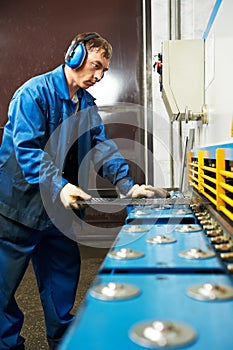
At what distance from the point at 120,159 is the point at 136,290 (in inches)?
49.5

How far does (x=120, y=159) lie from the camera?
5.62ft

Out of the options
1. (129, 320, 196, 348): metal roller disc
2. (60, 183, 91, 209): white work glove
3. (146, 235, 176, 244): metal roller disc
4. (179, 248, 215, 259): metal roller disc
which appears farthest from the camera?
(60, 183, 91, 209): white work glove

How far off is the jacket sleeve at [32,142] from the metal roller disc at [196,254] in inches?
25.8

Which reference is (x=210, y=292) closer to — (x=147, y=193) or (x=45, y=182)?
Answer: (x=45, y=182)

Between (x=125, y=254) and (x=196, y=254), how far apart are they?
11 centimetres

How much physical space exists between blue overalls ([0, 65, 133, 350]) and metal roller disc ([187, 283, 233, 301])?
782 mm

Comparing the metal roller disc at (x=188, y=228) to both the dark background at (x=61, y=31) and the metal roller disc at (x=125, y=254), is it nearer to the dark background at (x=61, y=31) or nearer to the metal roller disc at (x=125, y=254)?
the metal roller disc at (x=125, y=254)

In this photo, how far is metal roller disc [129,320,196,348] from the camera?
1.18ft

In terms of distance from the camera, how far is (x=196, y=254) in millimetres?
602

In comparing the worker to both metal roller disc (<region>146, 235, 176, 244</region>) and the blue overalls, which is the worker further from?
metal roller disc (<region>146, 235, 176, 244</region>)

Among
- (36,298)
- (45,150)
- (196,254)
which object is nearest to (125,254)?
(196,254)

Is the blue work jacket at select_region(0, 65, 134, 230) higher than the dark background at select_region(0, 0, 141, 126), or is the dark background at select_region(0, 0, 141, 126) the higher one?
the dark background at select_region(0, 0, 141, 126)

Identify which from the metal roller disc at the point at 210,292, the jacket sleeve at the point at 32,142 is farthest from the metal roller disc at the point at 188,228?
the jacket sleeve at the point at 32,142

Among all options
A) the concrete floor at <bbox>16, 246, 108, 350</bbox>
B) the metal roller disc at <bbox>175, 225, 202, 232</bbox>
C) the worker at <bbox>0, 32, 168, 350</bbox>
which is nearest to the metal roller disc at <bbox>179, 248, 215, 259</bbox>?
the metal roller disc at <bbox>175, 225, 202, 232</bbox>
